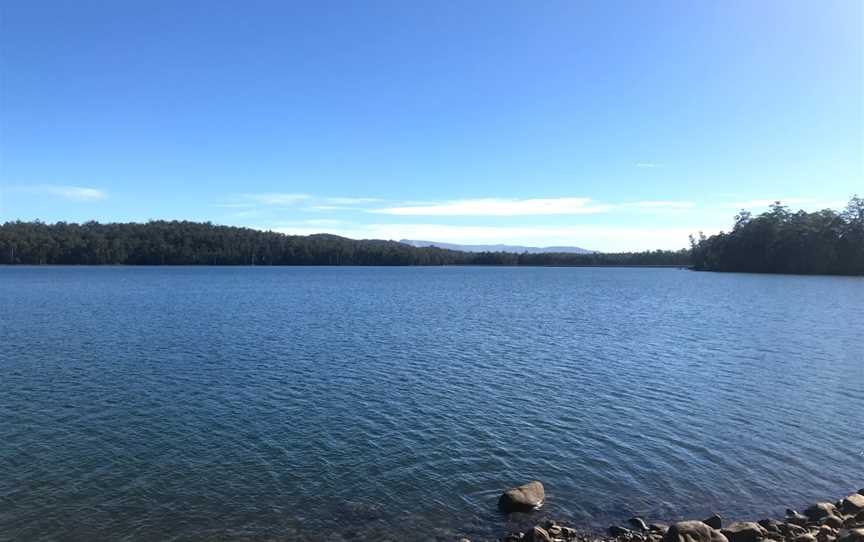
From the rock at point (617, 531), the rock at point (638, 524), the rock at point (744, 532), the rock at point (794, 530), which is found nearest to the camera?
the rock at point (744, 532)

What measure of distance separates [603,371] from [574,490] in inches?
637

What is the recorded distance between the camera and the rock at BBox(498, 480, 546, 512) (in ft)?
48.4

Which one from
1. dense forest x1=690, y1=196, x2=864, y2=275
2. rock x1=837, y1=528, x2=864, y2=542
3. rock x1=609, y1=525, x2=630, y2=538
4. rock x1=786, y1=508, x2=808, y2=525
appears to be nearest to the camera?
rock x1=837, y1=528, x2=864, y2=542

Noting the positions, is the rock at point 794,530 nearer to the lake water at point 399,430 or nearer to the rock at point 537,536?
the lake water at point 399,430

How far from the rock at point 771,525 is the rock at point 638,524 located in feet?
9.24

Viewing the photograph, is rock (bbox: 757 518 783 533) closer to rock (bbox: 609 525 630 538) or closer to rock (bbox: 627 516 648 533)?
rock (bbox: 627 516 648 533)

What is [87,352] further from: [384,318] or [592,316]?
[592,316]

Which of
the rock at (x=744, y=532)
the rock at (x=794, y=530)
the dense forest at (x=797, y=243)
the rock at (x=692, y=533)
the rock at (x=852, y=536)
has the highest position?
the dense forest at (x=797, y=243)

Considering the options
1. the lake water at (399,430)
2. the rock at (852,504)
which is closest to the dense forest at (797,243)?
the lake water at (399,430)

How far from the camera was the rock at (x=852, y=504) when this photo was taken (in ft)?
46.9

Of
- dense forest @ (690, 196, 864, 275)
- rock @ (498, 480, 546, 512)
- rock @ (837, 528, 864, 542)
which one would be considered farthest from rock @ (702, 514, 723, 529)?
dense forest @ (690, 196, 864, 275)

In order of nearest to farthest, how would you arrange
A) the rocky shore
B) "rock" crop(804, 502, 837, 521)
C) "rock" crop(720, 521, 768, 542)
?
1. the rocky shore
2. "rock" crop(720, 521, 768, 542)
3. "rock" crop(804, 502, 837, 521)

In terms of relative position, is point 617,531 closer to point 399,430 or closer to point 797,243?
point 399,430

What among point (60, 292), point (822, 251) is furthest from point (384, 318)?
point (822, 251)
